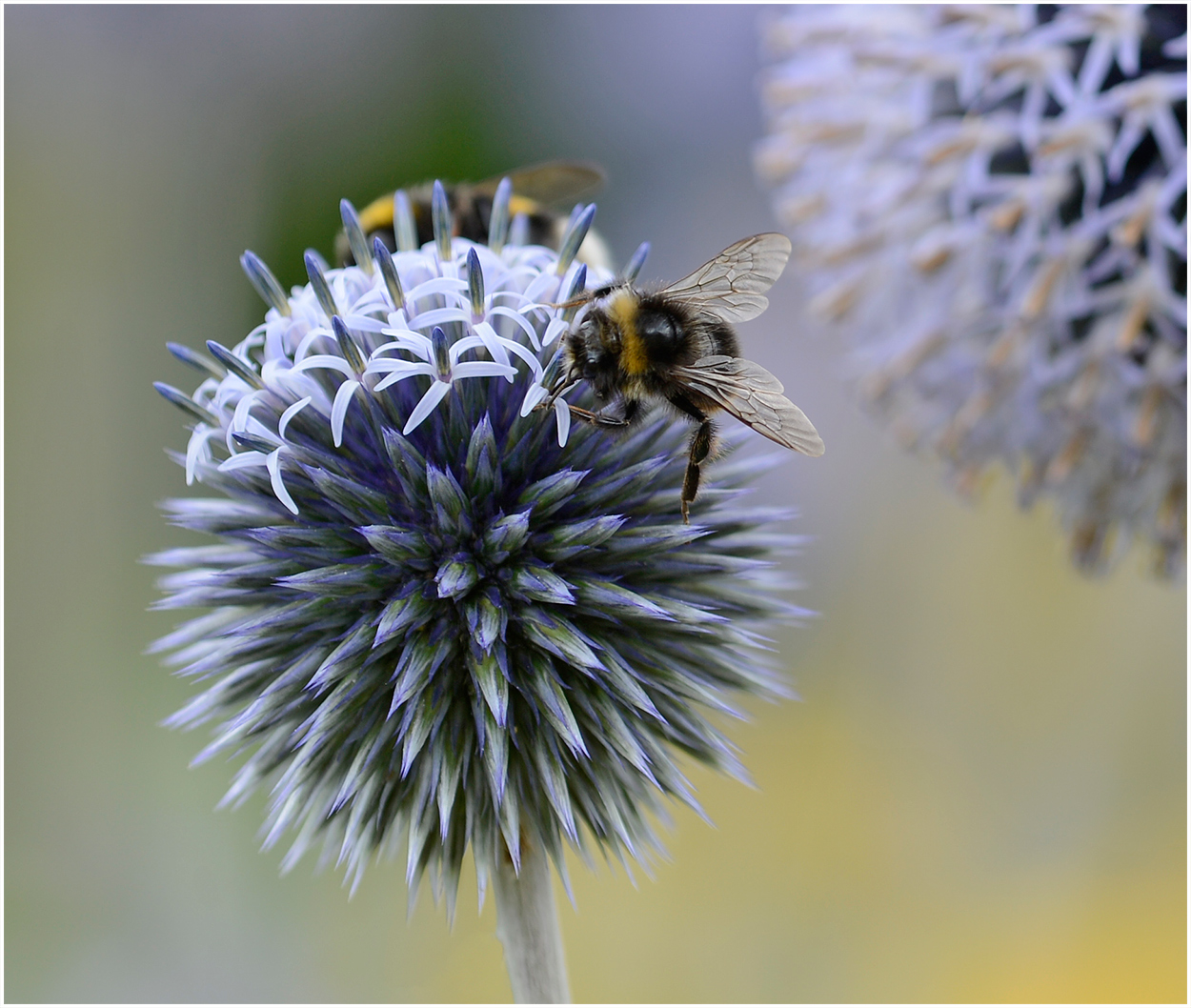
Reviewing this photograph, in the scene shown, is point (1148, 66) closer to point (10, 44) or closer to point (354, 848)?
point (354, 848)

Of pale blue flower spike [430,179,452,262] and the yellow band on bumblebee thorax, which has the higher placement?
pale blue flower spike [430,179,452,262]

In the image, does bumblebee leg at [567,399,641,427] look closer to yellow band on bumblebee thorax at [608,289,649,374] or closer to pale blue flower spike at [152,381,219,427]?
yellow band on bumblebee thorax at [608,289,649,374]

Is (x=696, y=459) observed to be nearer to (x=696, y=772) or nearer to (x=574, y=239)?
(x=574, y=239)

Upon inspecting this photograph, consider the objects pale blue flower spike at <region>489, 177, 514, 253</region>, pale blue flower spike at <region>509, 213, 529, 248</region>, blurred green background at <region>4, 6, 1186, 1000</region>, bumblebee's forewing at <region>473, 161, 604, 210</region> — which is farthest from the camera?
blurred green background at <region>4, 6, 1186, 1000</region>

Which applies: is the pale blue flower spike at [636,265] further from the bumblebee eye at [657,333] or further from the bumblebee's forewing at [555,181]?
the bumblebee's forewing at [555,181]

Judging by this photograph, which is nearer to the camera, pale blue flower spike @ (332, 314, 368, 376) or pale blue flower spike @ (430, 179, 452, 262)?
pale blue flower spike @ (332, 314, 368, 376)

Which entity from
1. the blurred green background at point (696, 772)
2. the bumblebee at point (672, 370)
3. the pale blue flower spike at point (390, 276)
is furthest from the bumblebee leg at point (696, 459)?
the blurred green background at point (696, 772)

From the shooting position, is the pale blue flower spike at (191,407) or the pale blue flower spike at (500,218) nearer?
the pale blue flower spike at (191,407)

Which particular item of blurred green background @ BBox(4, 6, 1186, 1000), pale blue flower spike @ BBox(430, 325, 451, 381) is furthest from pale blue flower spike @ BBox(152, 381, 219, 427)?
blurred green background @ BBox(4, 6, 1186, 1000)

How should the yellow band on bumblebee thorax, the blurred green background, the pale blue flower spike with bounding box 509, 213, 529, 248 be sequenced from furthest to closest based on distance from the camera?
the blurred green background < the pale blue flower spike with bounding box 509, 213, 529, 248 < the yellow band on bumblebee thorax
